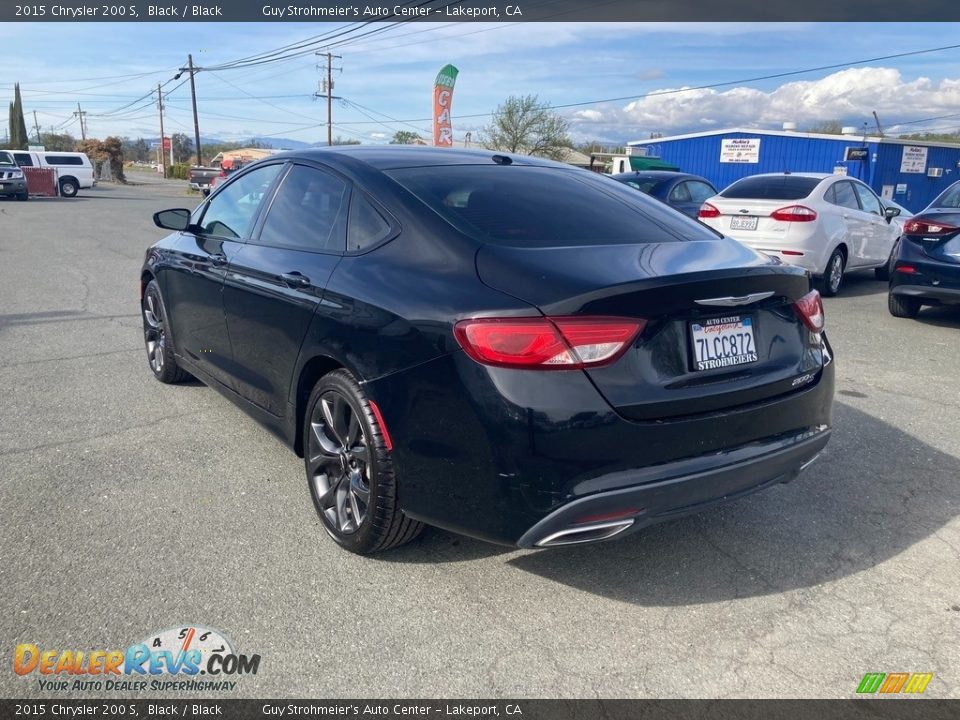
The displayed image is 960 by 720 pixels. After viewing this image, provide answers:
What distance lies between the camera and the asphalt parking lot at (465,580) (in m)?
2.63

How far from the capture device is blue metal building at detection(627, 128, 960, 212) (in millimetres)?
30312

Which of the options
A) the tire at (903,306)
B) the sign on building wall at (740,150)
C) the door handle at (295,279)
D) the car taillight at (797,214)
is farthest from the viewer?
the sign on building wall at (740,150)

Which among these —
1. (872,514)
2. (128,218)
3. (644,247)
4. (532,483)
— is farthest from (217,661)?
(128,218)

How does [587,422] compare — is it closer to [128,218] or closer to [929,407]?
[929,407]

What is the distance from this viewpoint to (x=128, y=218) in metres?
22.5

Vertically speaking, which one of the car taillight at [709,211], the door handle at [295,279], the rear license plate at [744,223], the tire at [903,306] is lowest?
the tire at [903,306]

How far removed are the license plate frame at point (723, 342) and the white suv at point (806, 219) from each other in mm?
7222

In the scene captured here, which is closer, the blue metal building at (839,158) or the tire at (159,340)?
the tire at (159,340)

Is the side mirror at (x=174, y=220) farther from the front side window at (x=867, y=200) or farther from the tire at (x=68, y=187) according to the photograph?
the tire at (x=68, y=187)

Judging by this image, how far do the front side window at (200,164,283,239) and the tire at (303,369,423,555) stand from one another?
142 cm

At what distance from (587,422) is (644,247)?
95 centimetres

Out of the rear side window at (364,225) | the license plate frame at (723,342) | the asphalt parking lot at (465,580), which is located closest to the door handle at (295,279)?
the rear side window at (364,225)

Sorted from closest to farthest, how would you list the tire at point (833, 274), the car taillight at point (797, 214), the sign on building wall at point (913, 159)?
the car taillight at point (797, 214) < the tire at point (833, 274) < the sign on building wall at point (913, 159)

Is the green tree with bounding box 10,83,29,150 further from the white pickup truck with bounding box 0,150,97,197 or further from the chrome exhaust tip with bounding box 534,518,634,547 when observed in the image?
the chrome exhaust tip with bounding box 534,518,634,547
